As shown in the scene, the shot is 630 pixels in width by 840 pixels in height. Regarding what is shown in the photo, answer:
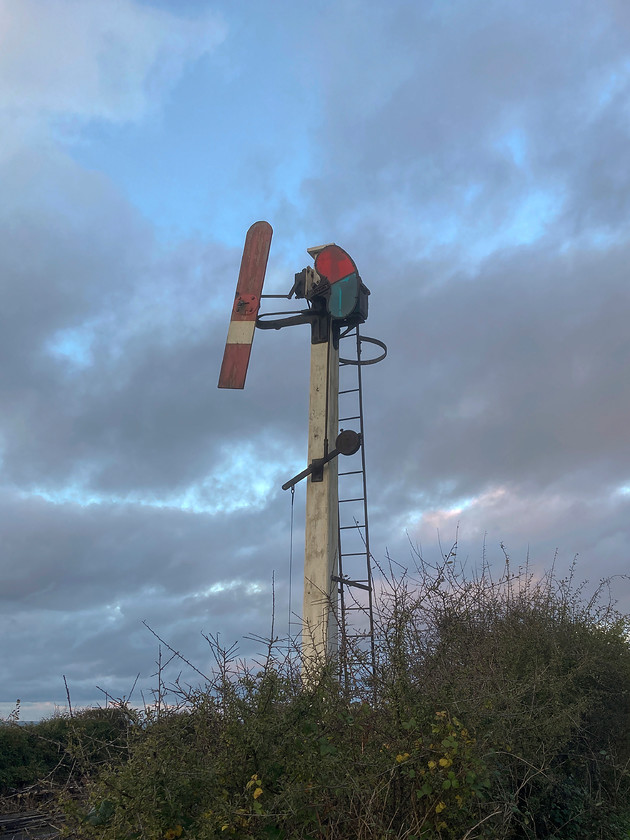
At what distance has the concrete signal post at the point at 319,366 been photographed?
36.8 ft

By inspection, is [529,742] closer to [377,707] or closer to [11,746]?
[377,707]

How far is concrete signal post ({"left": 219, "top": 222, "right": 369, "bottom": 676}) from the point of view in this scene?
11227 mm

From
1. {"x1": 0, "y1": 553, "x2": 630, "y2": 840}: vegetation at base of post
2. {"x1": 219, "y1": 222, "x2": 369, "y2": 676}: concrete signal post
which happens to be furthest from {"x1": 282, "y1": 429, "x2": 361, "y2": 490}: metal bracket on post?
{"x1": 0, "y1": 553, "x2": 630, "y2": 840}: vegetation at base of post

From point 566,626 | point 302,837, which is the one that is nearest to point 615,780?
point 566,626

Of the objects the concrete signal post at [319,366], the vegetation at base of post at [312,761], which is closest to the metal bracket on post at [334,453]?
the concrete signal post at [319,366]

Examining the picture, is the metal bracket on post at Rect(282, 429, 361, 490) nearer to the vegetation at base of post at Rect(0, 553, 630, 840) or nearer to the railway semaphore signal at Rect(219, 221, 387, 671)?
the railway semaphore signal at Rect(219, 221, 387, 671)

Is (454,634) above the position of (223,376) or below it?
below

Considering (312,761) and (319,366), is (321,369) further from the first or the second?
(312,761)

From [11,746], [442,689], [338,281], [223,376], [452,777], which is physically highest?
[338,281]

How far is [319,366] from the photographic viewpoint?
484 inches

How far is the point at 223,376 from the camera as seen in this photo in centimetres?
1273

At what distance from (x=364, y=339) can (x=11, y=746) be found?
8.67m

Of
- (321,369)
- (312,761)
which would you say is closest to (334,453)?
(321,369)

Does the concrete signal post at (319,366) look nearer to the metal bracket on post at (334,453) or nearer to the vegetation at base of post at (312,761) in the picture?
the metal bracket on post at (334,453)
